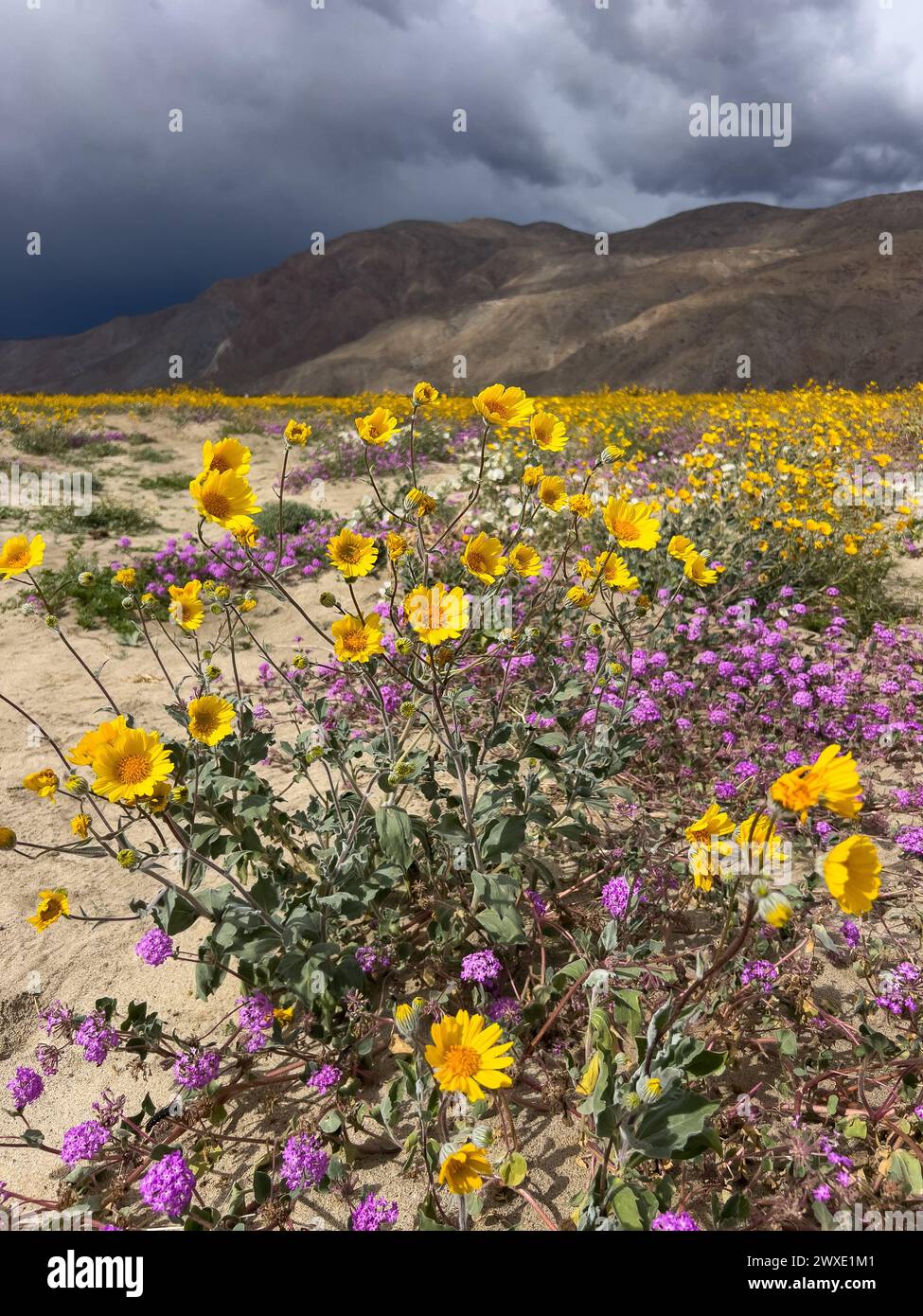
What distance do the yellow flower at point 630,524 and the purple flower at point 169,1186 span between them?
227 cm

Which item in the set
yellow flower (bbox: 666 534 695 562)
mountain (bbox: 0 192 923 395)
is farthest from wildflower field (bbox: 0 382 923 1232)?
mountain (bbox: 0 192 923 395)

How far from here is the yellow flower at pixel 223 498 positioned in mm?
1943

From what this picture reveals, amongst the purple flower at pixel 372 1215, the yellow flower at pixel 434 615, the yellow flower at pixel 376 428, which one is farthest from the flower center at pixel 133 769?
the yellow flower at pixel 376 428

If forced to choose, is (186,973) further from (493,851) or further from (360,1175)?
(493,851)

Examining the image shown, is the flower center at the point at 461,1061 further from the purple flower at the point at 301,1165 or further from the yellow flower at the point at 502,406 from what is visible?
the yellow flower at the point at 502,406

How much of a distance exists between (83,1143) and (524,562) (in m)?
2.25

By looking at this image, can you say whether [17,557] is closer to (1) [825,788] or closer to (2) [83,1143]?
(2) [83,1143]

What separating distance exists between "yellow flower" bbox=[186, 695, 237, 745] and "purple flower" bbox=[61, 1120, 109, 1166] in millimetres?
1127

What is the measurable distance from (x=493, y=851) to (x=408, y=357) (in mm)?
57386

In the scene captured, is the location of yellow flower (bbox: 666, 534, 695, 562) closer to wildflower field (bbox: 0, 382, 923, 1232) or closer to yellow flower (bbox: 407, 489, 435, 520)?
wildflower field (bbox: 0, 382, 923, 1232)

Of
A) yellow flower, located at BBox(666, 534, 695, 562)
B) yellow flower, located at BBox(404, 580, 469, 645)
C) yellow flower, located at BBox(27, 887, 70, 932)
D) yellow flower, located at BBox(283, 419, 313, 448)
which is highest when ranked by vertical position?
yellow flower, located at BBox(283, 419, 313, 448)

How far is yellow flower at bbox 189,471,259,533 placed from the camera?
1.94 metres
